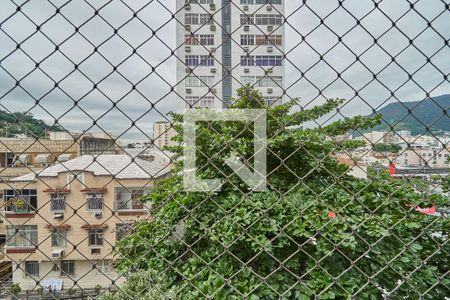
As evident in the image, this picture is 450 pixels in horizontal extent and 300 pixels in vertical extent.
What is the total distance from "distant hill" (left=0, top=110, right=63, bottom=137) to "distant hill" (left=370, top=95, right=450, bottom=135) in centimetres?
88

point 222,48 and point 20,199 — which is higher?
point 222,48

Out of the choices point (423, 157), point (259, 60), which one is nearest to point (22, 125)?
point (259, 60)

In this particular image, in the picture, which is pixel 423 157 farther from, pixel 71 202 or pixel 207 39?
pixel 71 202

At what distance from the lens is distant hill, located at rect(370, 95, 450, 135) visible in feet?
2.83

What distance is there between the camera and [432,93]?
0.87 m

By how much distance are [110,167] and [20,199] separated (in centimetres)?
25

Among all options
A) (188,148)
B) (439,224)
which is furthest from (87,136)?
(439,224)

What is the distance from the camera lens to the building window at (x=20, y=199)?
0.83 meters

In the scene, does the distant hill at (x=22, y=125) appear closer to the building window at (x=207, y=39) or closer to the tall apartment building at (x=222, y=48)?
Result: the tall apartment building at (x=222, y=48)

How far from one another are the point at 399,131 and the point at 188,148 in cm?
72

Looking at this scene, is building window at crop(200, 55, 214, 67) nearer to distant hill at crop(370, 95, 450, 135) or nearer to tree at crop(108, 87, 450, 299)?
tree at crop(108, 87, 450, 299)

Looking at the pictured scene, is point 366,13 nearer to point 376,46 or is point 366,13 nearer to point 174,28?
point 376,46

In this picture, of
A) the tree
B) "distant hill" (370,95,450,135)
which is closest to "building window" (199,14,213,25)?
the tree

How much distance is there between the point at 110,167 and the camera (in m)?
0.98
